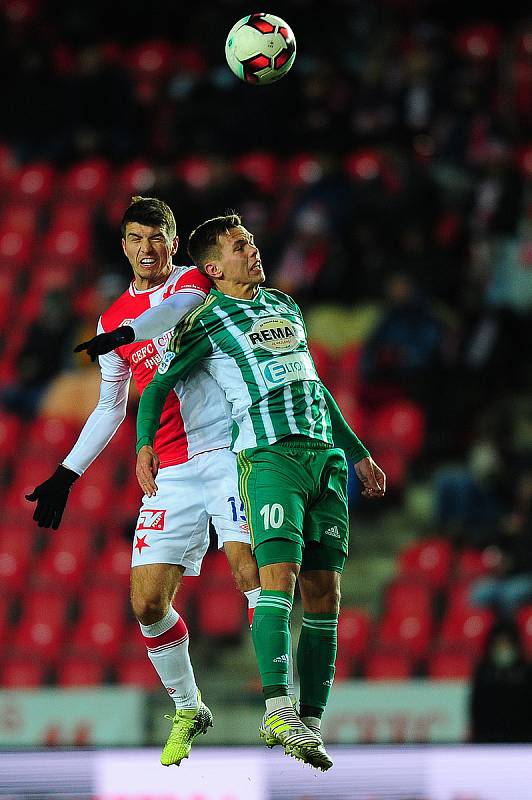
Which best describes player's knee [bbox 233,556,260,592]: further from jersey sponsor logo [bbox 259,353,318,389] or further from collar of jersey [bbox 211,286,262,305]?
collar of jersey [bbox 211,286,262,305]

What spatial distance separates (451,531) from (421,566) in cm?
36

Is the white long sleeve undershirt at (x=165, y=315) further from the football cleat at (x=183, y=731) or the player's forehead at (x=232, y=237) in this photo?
the football cleat at (x=183, y=731)

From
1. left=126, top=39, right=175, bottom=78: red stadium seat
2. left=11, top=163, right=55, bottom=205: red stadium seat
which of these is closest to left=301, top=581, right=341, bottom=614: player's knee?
left=11, top=163, right=55, bottom=205: red stadium seat

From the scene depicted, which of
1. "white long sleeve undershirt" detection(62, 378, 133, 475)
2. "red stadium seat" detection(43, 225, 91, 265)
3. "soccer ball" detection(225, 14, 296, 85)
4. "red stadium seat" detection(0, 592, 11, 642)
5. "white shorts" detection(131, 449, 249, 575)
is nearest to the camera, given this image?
"white shorts" detection(131, 449, 249, 575)

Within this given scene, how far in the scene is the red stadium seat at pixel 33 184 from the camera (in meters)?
12.3

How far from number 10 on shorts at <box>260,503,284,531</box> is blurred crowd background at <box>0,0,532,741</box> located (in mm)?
3834

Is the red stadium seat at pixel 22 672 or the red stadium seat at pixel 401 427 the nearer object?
the red stadium seat at pixel 22 672

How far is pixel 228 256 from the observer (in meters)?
5.17

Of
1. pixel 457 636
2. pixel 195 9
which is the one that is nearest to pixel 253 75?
pixel 457 636

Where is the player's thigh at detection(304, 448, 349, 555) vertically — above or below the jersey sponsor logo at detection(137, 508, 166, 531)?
above

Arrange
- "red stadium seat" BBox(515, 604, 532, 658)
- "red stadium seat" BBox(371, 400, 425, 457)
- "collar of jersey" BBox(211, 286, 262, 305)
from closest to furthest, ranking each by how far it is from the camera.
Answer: "collar of jersey" BBox(211, 286, 262, 305), "red stadium seat" BBox(515, 604, 532, 658), "red stadium seat" BBox(371, 400, 425, 457)

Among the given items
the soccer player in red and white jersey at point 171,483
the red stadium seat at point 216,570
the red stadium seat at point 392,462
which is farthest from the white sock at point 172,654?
the red stadium seat at point 392,462

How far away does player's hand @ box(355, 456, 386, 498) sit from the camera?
211 inches

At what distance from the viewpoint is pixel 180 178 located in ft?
36.6
